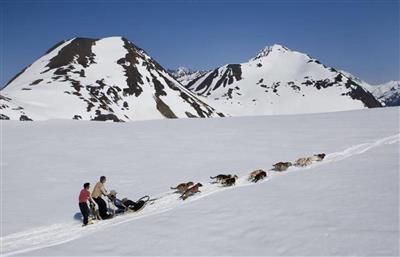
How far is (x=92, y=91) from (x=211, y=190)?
140306mm

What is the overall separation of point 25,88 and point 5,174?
135 metres

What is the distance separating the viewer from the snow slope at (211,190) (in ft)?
42.3

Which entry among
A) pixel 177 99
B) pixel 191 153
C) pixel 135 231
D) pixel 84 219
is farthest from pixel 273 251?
pixel 177 99

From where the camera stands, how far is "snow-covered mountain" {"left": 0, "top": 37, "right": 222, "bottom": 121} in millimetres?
128425

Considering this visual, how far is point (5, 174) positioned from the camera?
84.2ft

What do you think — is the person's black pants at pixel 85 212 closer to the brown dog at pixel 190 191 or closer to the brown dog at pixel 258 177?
the brown dog at pixel 190 191

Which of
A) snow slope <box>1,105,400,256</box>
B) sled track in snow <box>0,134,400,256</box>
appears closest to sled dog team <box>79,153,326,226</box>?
sled track in snow <box>0,134,400,256</box>

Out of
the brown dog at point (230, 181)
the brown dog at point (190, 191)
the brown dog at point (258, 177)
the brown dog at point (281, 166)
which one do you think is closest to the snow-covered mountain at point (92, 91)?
the brown dog at point (281, 166)

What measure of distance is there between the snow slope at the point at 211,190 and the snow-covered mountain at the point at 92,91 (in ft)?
277

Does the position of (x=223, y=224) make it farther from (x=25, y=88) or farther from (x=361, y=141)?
(x=25, y=88)

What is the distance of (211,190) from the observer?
67.2ft

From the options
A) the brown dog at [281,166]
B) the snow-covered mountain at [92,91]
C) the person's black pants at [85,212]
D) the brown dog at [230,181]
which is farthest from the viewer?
the snow-covered mountain at [92,91]

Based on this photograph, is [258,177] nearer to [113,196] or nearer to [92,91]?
[113,196]

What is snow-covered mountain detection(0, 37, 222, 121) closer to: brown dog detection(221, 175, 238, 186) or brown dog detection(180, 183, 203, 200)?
brown dog detection(221, 175, 238, 186)
